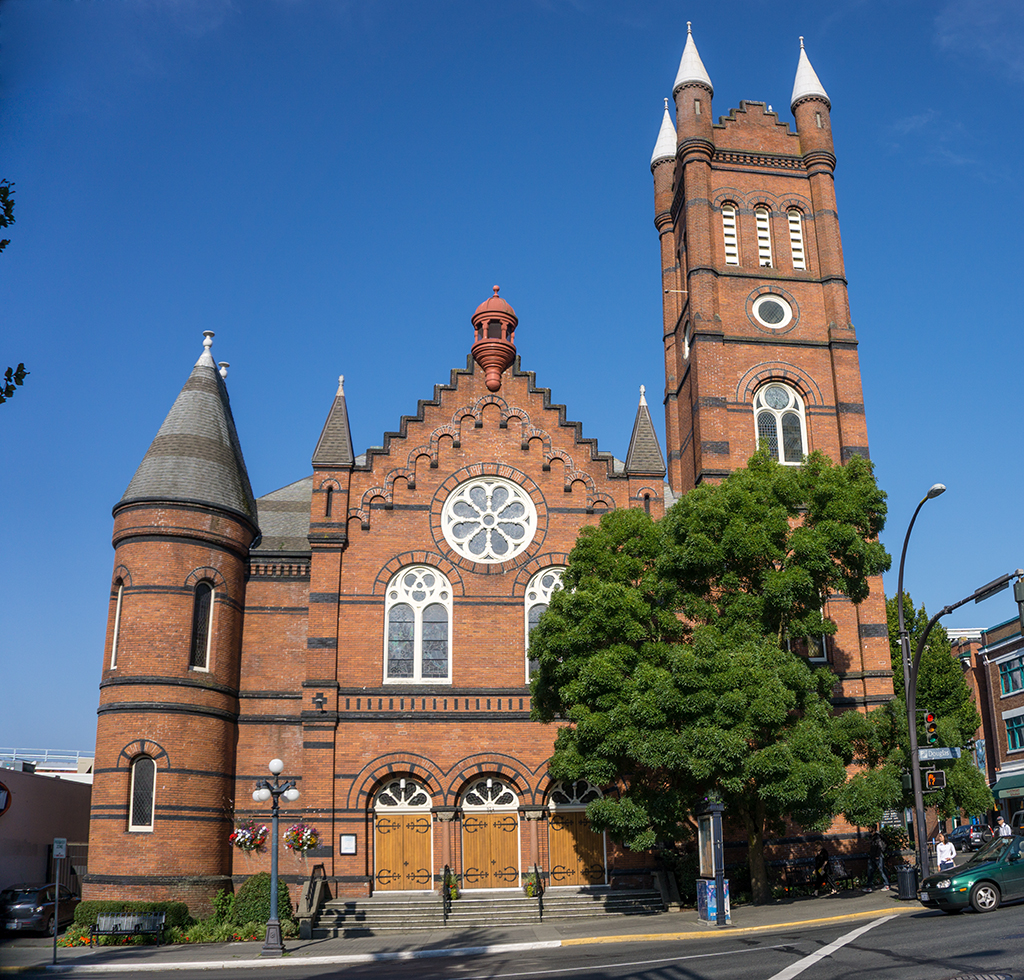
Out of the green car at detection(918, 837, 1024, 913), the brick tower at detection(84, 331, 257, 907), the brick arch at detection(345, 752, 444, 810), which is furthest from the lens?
the brick arch at detection(345, 752, 444, 810)

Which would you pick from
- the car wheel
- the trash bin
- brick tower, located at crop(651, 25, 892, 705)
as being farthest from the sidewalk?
brick tower, located at crop(651, 25, 892, 705)

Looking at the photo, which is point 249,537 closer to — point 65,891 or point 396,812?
point 396,812

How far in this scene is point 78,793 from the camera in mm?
34625

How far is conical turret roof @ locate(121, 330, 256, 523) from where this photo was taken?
2847 cm

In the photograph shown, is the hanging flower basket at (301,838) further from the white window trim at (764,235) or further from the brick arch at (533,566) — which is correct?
the white window trim at (764,235)

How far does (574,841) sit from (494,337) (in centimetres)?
1553

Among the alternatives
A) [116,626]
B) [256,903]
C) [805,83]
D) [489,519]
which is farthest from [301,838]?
[805,83]

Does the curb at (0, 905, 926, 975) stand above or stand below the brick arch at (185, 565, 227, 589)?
below

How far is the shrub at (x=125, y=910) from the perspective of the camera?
24.4 meters

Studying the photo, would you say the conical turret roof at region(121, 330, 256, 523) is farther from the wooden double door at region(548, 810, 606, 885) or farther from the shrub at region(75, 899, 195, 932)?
the wooden double door at region(548, 810, 606, 885)

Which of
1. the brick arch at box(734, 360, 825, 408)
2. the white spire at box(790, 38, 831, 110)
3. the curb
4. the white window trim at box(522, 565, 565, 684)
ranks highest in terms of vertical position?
the white spire at box(790, 38, 831, 110)

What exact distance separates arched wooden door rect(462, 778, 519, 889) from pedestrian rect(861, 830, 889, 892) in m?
9.40

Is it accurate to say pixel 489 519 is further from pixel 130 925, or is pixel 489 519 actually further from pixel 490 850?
pixel 130 925

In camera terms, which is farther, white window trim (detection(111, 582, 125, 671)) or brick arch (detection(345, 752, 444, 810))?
brick arch (detection(345, 752, 444, 810))
